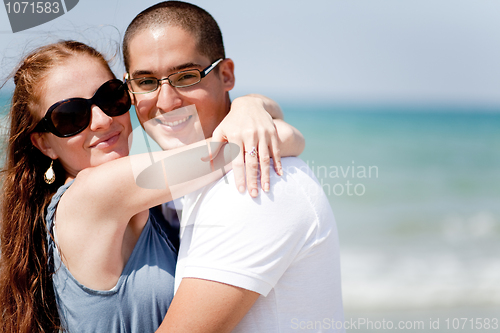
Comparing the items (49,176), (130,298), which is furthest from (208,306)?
(49,176)

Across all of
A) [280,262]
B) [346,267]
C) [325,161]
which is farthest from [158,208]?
[325,161]

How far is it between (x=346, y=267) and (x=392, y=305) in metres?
1.61

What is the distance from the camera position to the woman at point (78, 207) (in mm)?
1894

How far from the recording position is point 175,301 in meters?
1.72

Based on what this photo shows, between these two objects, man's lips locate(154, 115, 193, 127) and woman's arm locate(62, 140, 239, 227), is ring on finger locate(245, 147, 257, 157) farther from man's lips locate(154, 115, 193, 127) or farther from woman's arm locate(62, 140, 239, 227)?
man's lips locate(154, 115, 193, 127)

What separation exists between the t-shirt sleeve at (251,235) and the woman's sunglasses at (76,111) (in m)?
1.08

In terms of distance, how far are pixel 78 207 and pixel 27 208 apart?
0.64 meters

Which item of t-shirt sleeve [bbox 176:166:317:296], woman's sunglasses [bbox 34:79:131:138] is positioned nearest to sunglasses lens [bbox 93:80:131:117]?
woman's sunglasses [bbox 34:79:131:138]

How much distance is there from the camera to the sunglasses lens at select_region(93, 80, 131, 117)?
2.39 meters

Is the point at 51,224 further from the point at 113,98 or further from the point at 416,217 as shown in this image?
the point at 416,217

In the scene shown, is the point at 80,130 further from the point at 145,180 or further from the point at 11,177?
the point at 145,180

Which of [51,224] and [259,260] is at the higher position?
[259,260]

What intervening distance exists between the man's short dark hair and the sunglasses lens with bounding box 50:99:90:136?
1.56 ft

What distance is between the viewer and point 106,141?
243 cm
